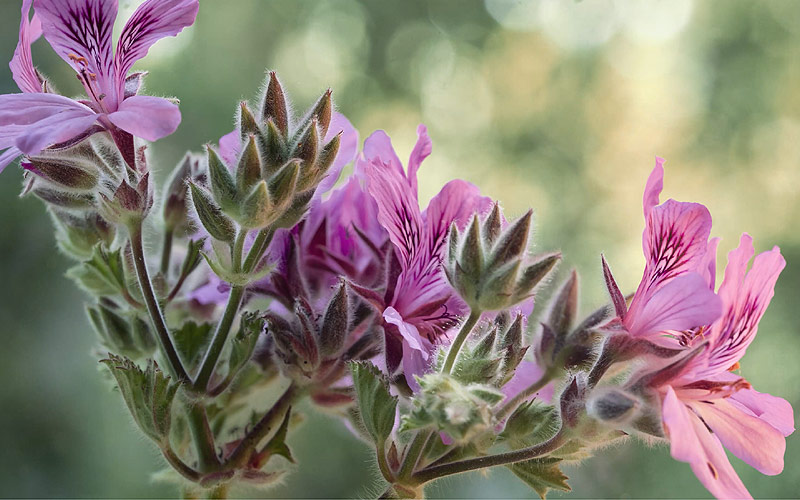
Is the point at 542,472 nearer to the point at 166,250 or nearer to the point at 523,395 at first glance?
the point at 523,395

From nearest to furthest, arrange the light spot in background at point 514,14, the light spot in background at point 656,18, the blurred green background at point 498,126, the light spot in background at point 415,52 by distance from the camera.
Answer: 1. the blurred green background at point 498,126
2. the light spot in background at point 514,14
3. the light spot in background at point 656,18
4. the light spot in background at point 415,52

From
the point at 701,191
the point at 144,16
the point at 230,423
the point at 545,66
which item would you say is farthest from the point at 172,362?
the point at 545,66

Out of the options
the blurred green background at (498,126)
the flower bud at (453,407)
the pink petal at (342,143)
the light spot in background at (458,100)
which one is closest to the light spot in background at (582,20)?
the blurred green background at (498,126)

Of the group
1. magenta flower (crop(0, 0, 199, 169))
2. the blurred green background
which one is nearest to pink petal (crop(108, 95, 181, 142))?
magenta flower (crop(0, 0, 199, 169))

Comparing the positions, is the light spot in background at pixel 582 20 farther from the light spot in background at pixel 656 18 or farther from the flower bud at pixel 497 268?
the flower bud at pixel 497 268

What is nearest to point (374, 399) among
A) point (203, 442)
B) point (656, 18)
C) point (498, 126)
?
point (203, 442)
